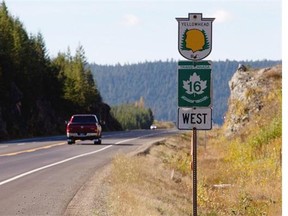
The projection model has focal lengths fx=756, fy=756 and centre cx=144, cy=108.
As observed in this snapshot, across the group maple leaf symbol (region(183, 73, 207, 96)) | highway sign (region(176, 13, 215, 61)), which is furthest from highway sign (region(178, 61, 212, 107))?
highway sign (region(176, 13, 215, 61))

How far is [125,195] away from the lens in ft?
53.1

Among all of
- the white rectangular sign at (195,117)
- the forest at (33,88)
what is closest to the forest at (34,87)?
the forest at (33,88)

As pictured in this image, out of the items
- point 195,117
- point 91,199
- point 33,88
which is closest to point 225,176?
point 91,199

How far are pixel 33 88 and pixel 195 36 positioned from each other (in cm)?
6743

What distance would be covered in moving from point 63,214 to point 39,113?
63482 millimetres

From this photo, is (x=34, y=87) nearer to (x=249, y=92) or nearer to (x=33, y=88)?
(x=33, y=88)

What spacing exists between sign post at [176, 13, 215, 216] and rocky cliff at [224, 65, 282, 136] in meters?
27.1

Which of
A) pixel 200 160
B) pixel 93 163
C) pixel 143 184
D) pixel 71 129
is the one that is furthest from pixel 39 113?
pixel 143 184

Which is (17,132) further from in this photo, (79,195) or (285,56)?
(285,56)

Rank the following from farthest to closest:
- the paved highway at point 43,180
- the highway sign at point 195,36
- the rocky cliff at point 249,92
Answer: the rocky cliff at point 249,92 → the paved highway at point 43,180 → the highway sign at point 195,36

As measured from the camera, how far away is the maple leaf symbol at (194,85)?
10898 mm

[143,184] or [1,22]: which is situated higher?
[1,22]

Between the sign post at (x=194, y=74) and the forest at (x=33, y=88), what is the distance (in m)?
51.2

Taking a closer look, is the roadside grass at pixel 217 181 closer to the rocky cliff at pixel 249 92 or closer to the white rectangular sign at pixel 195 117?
the rocky cliff at pixel 249 92
